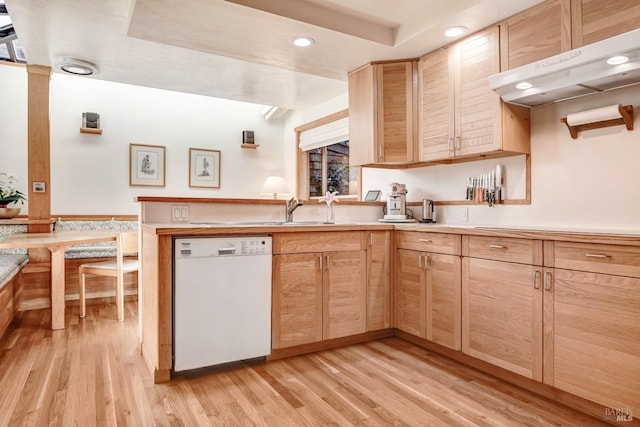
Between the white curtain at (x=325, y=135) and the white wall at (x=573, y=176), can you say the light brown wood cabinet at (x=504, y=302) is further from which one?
the white curtain at (x=325, y=135)

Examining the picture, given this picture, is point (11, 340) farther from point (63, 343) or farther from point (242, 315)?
point (242, 315)

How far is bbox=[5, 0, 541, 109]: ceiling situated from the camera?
7.95 ft

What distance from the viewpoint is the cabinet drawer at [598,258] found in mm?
1696

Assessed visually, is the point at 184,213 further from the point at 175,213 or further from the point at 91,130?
the point at 91,130

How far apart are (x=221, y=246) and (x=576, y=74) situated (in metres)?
2.09

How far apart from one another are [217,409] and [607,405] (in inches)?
70.2

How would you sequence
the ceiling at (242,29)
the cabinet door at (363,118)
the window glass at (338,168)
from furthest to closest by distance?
the window glass at (338,168) < the cabinet door at (363,118) < the ceiling at (242,29)

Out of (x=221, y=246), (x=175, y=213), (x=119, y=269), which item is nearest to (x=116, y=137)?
(x=119, y=269)

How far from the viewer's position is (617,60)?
6.03ft

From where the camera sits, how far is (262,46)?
2.91 meters

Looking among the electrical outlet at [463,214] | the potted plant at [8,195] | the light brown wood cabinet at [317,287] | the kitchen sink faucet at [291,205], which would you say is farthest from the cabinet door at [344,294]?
the potted plant at [8,195]

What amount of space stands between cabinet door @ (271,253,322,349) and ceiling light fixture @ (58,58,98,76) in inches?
106

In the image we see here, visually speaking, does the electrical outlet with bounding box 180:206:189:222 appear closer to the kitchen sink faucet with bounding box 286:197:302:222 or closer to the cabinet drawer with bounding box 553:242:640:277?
the kitchen sink faucet with bounding box 286:197:302:222

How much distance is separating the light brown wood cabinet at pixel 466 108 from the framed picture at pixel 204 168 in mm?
3682
